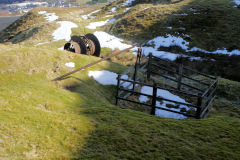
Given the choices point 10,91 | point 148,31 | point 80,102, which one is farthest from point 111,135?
point 148,31

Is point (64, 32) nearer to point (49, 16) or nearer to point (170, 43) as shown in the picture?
point (170, 43)

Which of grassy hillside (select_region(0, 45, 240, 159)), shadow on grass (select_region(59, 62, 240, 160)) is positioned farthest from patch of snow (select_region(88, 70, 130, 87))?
shadow on grass (select_region(59, 62, 240, 160))

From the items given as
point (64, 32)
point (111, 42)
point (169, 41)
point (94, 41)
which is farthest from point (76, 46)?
point (64, 32)

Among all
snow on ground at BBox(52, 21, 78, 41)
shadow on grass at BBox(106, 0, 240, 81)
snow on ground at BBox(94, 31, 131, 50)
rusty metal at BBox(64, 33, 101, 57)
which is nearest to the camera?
rusty metal at BBox(64, 33, 101, 57)

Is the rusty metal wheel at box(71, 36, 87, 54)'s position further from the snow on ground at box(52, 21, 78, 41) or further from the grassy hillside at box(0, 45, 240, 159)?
the snow on ground at box(52, 21, 78, 41)

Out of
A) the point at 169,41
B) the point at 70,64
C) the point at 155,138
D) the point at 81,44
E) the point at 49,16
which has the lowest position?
the point at 169,41

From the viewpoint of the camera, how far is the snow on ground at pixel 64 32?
139ft

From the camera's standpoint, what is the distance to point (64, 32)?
45938 mm

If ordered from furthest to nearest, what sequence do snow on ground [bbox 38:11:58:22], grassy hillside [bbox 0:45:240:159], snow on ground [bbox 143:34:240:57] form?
1. snow on ground [bbox 38:11:58:22]
2. snow on ground [bbox 143:34:240:57]
3. grassy hillside [bbox 0:45:240:159]

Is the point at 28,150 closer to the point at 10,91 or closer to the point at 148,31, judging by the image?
the point at 10,91

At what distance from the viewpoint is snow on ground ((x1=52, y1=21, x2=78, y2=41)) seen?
42.3 metres

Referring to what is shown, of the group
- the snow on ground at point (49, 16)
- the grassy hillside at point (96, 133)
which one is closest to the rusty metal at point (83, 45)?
the grassy hillside at point (96, 133)

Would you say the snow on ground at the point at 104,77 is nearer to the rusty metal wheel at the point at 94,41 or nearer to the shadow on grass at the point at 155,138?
the shadow on grass at the point at 155,138

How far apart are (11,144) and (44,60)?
11596 millimetres
